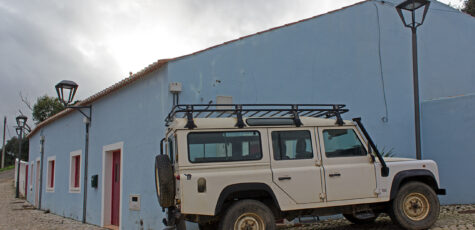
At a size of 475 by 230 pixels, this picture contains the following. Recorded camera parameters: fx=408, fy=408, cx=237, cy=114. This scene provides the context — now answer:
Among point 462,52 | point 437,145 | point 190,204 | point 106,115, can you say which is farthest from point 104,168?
point 462,52

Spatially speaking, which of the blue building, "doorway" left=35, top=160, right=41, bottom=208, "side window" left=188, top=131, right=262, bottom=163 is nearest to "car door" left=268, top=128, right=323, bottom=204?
"side window" left=188, top=131, right=262, bottom=163

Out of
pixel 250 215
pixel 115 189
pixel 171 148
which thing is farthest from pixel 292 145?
pixel 115 189

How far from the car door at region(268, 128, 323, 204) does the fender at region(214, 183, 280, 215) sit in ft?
0.54

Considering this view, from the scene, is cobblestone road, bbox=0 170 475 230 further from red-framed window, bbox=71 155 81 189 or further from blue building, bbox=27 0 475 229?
red-framed window, bbox=71 155 81 189

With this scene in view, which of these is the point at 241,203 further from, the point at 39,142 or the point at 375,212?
the point at 39,142

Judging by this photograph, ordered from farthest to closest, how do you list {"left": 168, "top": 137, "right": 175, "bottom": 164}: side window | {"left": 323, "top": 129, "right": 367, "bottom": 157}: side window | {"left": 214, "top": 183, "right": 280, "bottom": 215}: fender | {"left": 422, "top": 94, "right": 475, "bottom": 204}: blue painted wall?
{"left": 422, "top": 94, "right": 475, "bottom": 204}: blue painted wall, {"left": 323, "top": 129, "right": 367, "bottom": 157}: side window, {"left": 168, "top": 137, "right": 175, "bottom": 164}: side window, {"left": 214, "top": 183, "right": 280, "bottom": 215}: fender

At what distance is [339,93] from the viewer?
9469 mm

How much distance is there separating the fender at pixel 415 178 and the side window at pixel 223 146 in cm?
214

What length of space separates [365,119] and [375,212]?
3698mm

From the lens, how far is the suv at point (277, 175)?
5406mm

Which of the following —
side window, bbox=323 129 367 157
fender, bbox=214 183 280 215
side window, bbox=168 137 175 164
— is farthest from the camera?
side window, bbox=323 129 367 157

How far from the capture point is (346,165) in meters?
5.98

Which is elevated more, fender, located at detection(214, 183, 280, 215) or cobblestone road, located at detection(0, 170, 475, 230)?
fender, located at detection(214, 183, 280, 215)

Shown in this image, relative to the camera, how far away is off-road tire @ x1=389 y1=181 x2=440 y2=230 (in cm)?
612
